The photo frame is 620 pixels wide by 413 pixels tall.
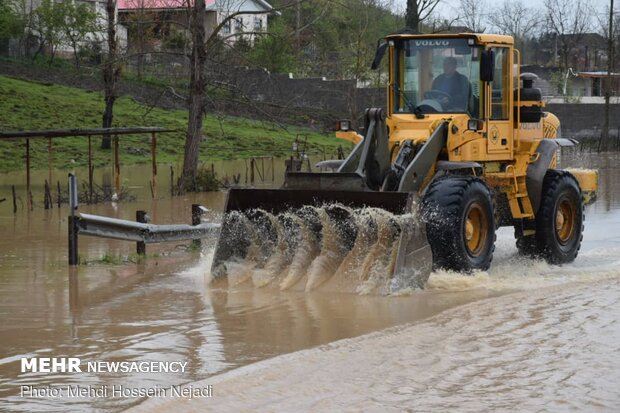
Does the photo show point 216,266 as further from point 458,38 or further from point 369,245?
point 458,38

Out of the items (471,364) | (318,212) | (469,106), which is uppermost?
(469,106)

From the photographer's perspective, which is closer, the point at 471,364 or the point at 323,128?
the point at 471,364

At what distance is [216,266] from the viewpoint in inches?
583

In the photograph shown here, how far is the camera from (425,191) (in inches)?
567

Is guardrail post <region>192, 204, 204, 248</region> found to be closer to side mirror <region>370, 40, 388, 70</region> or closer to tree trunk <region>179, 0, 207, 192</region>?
side mirror <region>370, 40, 388, 70</region>

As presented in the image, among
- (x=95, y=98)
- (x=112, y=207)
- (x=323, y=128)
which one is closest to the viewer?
(x=112, y=207)

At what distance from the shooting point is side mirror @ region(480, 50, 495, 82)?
601 inches

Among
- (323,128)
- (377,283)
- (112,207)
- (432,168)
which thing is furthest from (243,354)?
(323,128)

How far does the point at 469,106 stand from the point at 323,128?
3985cm

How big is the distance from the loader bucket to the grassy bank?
20867 millimetres

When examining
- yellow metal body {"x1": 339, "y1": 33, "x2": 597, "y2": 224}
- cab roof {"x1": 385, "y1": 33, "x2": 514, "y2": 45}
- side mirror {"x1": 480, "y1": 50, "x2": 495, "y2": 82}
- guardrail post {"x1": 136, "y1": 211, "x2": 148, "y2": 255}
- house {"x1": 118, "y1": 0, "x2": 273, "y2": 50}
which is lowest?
guardrail post {"x1": 136, "y1": 211, "x2": 148, "y2": 255}

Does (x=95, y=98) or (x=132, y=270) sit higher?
(x=95, y=98)

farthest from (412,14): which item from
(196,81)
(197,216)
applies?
(197,216)

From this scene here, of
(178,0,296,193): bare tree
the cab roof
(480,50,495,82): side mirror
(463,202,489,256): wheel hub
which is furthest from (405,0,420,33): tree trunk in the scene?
(463,202,489,256): wheel hub
